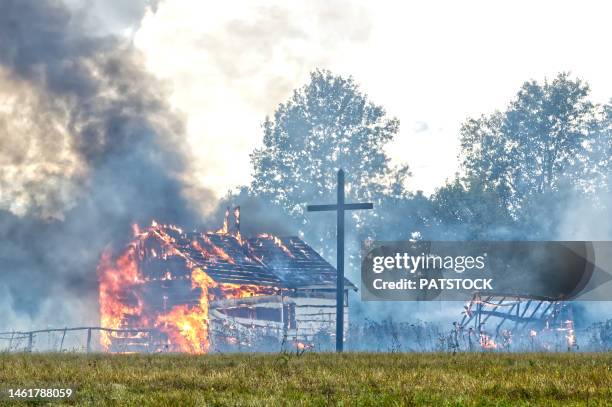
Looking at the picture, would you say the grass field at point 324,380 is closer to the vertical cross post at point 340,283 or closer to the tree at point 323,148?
the vertical cross post at point 340,283

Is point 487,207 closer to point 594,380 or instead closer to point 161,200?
point 161,200

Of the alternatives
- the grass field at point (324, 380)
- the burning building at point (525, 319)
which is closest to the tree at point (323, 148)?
the burning building at point (525, 319)

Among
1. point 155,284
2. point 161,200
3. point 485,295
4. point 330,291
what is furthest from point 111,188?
point 485,295

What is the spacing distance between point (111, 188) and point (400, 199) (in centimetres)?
2533

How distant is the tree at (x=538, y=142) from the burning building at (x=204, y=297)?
2237 cm

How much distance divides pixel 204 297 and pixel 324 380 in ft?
79.0

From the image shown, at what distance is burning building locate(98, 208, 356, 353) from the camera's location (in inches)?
1378

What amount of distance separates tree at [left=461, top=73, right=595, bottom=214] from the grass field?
43.4 m

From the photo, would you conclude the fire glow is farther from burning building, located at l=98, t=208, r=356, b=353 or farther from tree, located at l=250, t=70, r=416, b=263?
tree, located at l=250, t=70, r=416, b=263

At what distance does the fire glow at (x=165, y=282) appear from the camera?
115 ft

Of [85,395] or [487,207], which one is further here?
[487,207]

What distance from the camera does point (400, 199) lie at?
Result: 61.7m

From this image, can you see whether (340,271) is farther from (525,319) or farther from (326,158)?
(326,158)

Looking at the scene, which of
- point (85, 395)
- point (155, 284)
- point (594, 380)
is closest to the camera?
point (85, 395)
